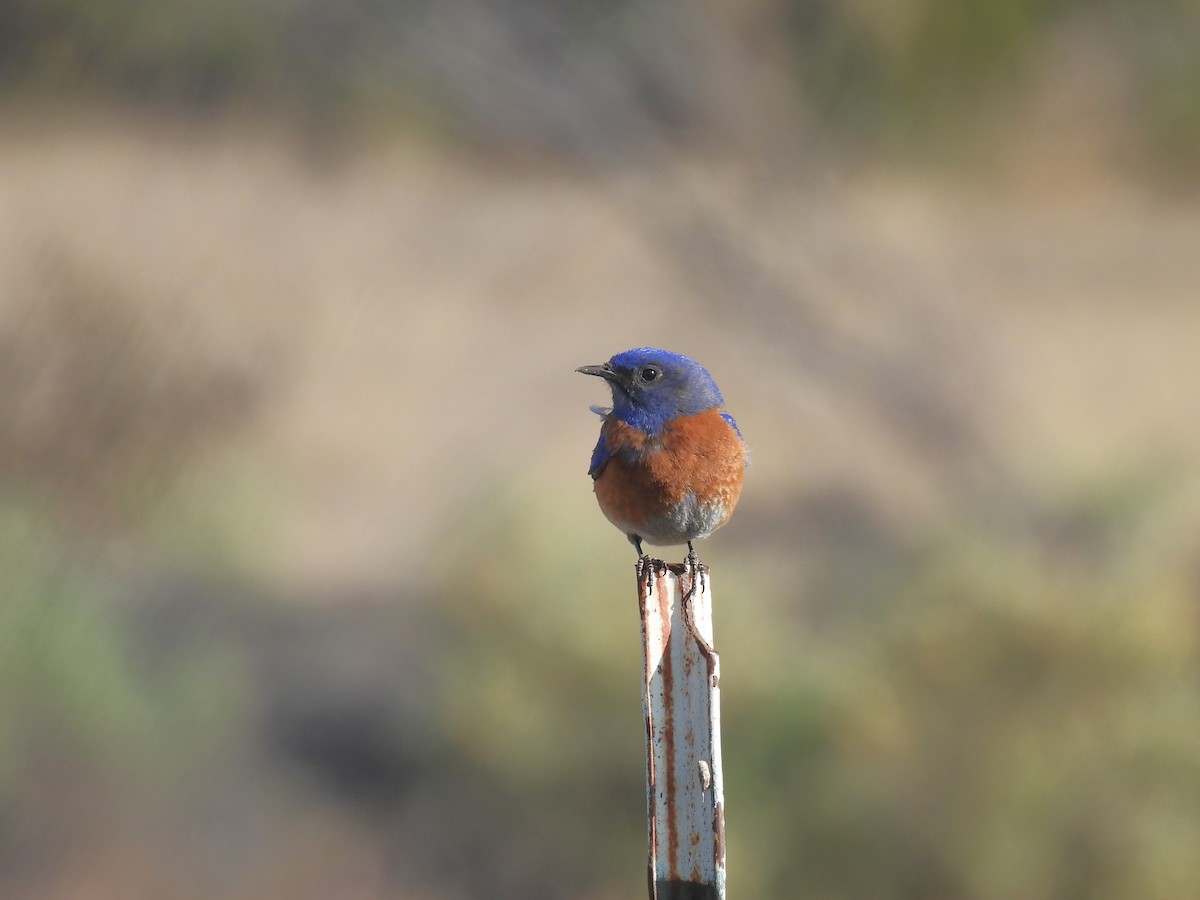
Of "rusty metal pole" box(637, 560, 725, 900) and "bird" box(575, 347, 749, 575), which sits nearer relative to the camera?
"rusty metal pole" box(637, 560, 725, 900)

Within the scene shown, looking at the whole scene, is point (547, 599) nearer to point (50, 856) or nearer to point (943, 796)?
point (943, 796)

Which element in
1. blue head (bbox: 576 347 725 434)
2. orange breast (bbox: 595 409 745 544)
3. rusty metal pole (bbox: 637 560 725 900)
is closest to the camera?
rusty metal pole (bbox: 637 560 725 900)

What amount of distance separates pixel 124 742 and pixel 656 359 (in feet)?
9.24

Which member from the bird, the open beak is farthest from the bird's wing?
the open beak

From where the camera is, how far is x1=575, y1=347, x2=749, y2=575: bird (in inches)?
98.9

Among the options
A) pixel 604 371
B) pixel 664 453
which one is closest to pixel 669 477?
pixel 664 453

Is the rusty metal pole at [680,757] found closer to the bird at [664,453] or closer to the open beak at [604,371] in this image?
the bird at [664,453]

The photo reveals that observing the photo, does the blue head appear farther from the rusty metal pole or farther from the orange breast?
the rusty metal pole

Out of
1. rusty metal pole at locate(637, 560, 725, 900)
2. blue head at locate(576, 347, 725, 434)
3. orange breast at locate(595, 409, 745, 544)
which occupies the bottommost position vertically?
rusty metal pole at locate(637, 560, 725, 900)

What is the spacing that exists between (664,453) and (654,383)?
18cm

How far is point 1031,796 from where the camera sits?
404 centimetres

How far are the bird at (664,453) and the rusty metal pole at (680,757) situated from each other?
0.86m

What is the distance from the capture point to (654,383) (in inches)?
104

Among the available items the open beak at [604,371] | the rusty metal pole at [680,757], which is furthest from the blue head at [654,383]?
the rusty metal pole at [680,757]
